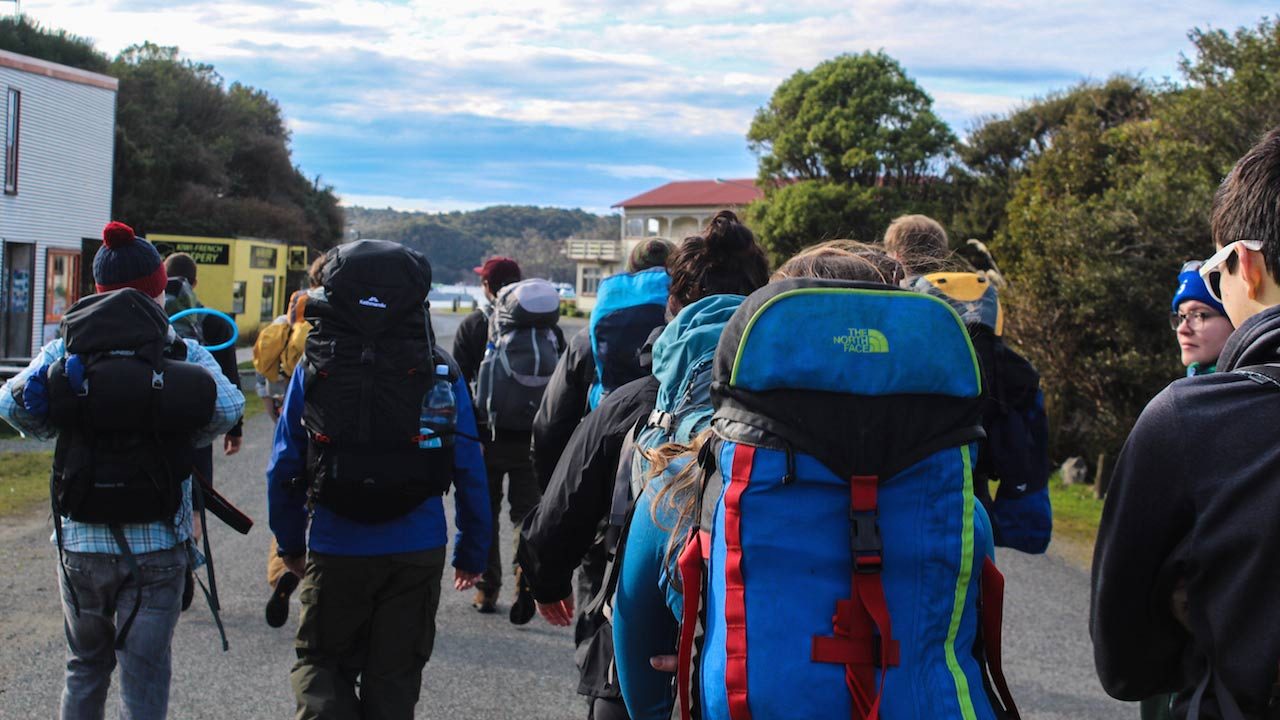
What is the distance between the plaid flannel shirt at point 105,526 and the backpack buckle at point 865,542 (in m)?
2.58

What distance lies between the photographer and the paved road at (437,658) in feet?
16.4

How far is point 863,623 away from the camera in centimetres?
196

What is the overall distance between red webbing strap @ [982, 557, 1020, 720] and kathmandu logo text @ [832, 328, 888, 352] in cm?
48

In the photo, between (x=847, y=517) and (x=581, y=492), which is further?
(x=581, y=492)

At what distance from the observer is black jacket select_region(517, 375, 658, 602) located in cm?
299

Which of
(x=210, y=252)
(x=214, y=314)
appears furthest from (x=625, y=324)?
(x=210, y=252)

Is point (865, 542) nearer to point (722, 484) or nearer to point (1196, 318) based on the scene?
point (722, 484)

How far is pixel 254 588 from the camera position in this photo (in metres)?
6.79

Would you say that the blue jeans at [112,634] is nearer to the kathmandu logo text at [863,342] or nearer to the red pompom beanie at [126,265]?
the red pompom beanie at [126,265]

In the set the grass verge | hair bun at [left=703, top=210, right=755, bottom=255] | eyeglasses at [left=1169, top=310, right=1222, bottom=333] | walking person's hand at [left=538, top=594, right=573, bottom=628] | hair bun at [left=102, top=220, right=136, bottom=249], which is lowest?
the grass verge

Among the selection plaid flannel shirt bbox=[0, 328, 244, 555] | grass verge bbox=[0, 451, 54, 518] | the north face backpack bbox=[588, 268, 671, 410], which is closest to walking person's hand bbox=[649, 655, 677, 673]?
the north face backpack bbox=[588, 268, 671, 410]

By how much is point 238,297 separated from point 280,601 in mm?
32665

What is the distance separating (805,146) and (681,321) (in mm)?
38084

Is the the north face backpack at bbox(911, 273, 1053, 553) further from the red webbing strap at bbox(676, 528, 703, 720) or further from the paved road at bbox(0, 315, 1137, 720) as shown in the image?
the red webbing strap at bbox(676, 528, 703, 720)
